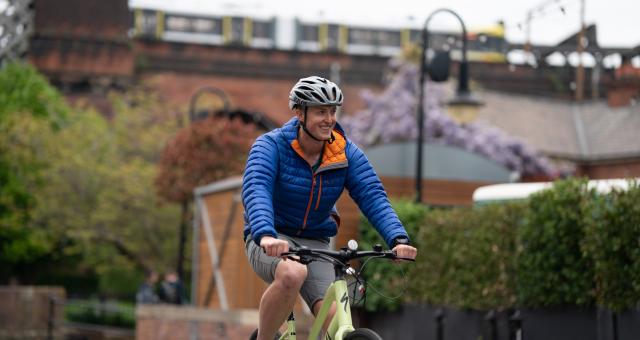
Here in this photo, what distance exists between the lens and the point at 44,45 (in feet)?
237

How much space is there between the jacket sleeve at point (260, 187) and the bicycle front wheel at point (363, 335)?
0.67m

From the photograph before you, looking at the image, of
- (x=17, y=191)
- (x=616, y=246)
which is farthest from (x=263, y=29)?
(x=616, y=246)

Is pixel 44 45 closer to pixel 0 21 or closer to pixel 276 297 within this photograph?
pixel 0 21

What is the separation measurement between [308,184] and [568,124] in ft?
168

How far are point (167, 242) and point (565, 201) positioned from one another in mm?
28815

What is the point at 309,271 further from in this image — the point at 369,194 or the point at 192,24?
the point at 192,24

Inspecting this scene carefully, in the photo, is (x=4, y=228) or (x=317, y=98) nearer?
(x=317, y=98)

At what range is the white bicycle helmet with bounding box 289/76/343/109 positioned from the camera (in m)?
7.51

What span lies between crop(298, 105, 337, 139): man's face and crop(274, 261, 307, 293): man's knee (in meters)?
0.75

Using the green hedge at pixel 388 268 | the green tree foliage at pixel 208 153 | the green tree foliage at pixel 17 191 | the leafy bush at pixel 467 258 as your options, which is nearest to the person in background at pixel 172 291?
the green tree foliage at pixel 208 153

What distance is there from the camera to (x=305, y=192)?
25.2 ft

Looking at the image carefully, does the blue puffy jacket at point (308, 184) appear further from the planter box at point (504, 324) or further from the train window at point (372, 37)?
the train window at point (372, 37)

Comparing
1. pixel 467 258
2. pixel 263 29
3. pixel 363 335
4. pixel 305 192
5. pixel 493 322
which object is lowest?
pixel 493 322

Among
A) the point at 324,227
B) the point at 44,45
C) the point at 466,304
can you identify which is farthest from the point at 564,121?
the point at 324,227
